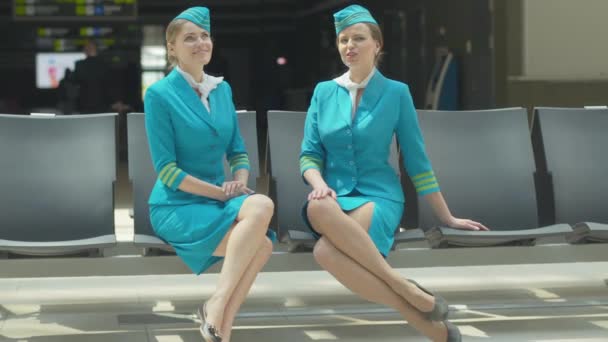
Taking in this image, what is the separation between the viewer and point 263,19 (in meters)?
21.3

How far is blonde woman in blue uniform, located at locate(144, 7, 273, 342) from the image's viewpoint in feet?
12.2

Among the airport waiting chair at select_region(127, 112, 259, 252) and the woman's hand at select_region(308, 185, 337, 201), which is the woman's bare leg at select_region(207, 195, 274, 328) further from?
the airport waiting chair at select_region(127, 112, 259, 252)

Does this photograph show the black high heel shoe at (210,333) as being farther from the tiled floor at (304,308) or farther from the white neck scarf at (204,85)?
the white neck scarf at (204,85)

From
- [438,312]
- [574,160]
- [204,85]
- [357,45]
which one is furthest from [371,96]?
[574,160]

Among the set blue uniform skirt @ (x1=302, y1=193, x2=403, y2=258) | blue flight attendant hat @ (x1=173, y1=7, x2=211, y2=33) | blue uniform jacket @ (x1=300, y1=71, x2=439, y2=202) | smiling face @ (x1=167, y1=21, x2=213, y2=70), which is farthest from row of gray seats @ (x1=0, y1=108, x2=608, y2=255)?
blue flight attendant hat @ (x1=173, y1=7, x2=211, y2=33)

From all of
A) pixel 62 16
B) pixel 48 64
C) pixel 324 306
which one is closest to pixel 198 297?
pixel 324 306

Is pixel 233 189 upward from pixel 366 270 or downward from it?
upward

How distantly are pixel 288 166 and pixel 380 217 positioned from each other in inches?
30.9

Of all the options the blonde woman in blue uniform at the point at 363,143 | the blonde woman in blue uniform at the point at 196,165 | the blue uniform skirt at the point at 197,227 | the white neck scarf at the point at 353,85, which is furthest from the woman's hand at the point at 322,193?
the white neck scarf at the point at 353,85

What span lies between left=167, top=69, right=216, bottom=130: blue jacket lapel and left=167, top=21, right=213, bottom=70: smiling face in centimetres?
7

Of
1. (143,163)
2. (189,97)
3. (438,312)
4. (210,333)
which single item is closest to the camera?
(210,333)

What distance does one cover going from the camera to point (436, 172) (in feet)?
15.1

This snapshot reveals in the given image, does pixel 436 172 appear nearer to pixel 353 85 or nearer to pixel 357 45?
pixel 353 85

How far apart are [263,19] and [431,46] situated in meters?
7.48
